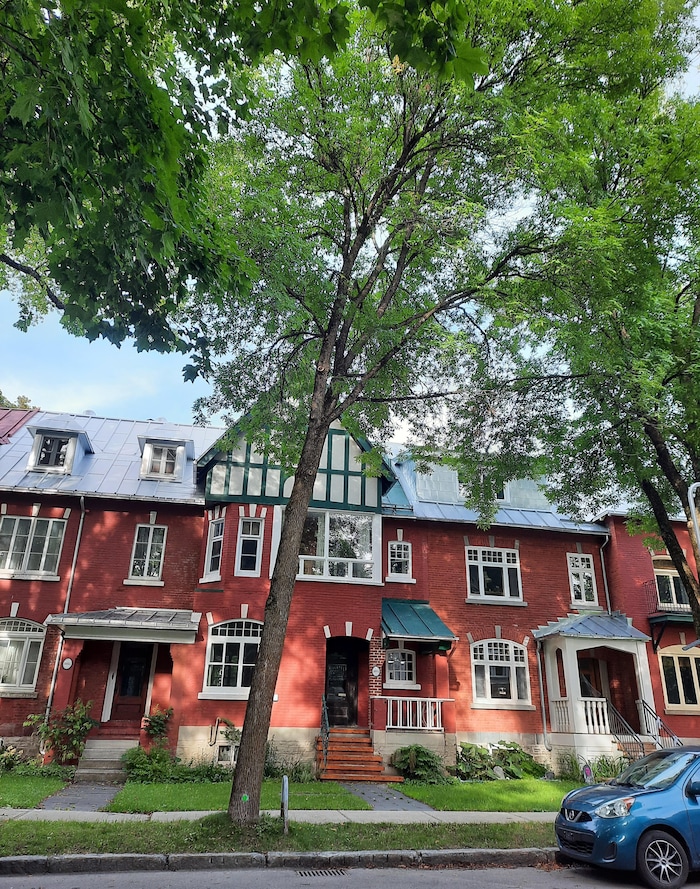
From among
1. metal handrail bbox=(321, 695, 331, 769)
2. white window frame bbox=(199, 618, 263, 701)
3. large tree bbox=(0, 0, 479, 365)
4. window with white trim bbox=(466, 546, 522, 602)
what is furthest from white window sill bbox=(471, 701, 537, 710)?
large tree bbox=(0, 0, 479, 365)

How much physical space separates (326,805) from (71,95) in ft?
38.6

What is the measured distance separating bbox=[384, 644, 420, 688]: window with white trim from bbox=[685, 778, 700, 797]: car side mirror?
10.8 m

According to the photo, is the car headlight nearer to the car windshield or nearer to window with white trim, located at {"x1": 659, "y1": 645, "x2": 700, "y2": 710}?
the car windshield

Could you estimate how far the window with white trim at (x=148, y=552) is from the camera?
18.2 m

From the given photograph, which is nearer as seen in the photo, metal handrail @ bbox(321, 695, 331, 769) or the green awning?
metal handrail @ bbox(321, 695, 331, 769)

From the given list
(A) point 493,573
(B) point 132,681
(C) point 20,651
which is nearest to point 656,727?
(A) point 493,573

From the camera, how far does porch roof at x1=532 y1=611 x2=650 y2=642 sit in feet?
60.5

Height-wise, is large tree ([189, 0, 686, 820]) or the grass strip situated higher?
large tree ([189, 0, 686, 820])

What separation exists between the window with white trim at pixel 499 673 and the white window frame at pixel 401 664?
75.2 inches

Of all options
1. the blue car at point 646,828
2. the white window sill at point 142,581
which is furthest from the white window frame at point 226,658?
the blue car at point 646,828

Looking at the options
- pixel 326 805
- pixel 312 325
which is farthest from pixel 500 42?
pixel 326 805

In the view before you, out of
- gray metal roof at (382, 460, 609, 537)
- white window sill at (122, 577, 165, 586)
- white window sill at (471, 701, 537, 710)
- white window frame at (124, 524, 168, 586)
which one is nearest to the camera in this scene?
white window sill at (122, 577, 165, 586)

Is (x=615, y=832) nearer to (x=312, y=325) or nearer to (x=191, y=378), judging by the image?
(x=191, y=378)

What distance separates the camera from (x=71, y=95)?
505 cm
